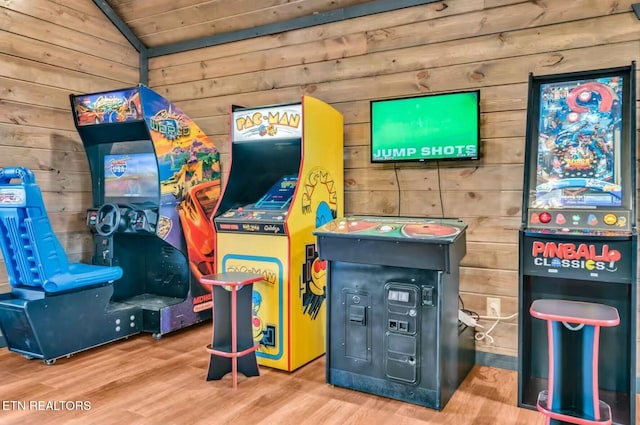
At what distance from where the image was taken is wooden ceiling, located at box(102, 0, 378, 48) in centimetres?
375

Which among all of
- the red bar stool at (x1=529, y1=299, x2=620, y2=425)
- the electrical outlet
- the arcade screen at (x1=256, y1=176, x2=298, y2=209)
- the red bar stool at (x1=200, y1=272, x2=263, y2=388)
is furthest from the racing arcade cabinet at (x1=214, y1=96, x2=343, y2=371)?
the red bar stool at (x1=529, y1=299, x2=620, y2=425)

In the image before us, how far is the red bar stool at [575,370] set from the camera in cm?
189

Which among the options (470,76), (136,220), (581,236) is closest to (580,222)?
(581,236)

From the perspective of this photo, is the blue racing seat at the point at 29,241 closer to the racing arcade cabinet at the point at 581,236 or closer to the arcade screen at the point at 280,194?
the arcade screen at the point at 280,194

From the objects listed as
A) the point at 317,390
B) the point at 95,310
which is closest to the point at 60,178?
the point at 95,310

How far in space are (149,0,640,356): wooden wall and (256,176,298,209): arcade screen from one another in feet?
1.73

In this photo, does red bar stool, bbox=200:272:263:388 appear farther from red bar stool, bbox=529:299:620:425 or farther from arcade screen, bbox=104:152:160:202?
red bar stool, bbox=529:299:620:425

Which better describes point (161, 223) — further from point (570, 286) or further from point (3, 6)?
point (570, 286)

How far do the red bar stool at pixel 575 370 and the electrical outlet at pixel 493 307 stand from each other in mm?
948

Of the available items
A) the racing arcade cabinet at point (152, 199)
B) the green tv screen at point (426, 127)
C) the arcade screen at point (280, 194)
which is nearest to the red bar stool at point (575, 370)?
the green tv screen at point (426, 127)

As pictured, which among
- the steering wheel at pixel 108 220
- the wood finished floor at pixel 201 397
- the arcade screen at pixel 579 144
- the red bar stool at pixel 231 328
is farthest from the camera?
the steering wheel at pixel 108 220

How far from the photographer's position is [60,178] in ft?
12.9

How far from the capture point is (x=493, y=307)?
3105 mm

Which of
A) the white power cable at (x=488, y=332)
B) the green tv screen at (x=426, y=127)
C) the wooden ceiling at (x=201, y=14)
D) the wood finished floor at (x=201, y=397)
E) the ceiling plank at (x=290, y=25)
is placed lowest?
the wood finished floor at (x=201, y=397)
